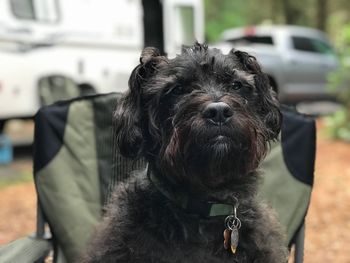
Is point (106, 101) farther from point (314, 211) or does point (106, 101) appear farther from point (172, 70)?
point (314, 211)

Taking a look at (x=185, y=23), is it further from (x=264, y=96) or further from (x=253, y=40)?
(x=264, y=96)

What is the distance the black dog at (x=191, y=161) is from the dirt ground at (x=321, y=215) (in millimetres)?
3099

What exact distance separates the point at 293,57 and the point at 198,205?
1407 cm

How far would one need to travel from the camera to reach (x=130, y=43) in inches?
460

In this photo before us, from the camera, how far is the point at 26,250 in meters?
3.39

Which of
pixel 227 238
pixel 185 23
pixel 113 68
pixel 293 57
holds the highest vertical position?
pixel 227 238

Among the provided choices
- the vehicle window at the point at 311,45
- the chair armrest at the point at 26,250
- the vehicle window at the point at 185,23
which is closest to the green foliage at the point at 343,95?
the vehicle window at the point at 185,23

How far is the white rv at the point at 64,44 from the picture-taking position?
9.82 m

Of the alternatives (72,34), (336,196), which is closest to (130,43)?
(72,34)

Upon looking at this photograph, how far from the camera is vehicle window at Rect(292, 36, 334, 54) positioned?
1719 centimetres

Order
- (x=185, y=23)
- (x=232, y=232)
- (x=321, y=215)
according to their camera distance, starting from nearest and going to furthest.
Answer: (x=232, y=232), (x=321, y=215), (x=185, y=23)

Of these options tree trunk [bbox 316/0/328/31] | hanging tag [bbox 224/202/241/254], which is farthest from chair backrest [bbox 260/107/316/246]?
tree trunk [bbox 316/0/328/31]

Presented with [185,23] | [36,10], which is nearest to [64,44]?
[36,10]

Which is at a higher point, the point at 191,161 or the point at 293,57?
the point at 191,161
